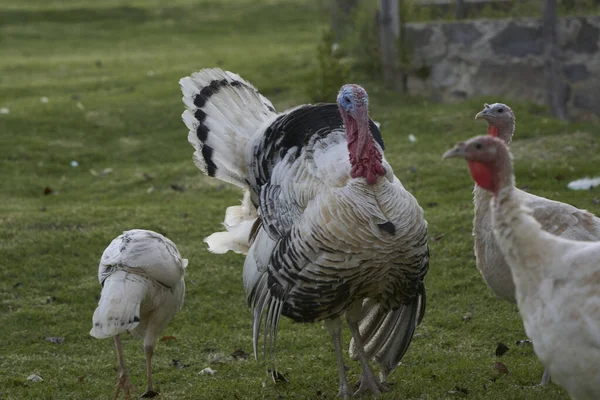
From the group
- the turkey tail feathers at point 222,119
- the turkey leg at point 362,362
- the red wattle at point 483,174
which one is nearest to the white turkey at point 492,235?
the turkey leg at point 362,362

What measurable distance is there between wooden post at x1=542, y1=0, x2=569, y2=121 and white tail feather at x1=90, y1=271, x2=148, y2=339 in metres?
7.97

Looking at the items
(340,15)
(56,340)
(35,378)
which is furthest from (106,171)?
(340,15)

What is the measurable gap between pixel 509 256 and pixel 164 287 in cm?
264

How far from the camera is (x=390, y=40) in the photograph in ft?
44.7

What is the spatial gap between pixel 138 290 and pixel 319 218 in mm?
1302

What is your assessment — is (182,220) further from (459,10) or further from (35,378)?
(459,10)

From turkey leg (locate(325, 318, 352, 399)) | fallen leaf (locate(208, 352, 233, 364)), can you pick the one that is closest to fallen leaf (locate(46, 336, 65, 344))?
fallen leaf (locate(208, 352, 233, 364))

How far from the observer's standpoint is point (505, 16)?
12547mm

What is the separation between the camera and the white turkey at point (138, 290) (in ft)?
18.3

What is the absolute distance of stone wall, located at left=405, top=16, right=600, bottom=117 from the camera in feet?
39.7

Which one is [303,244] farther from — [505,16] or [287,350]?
[505,16]

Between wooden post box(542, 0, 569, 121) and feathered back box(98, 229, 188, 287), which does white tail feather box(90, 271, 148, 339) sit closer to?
feathered back box(98, 229, 188, 287)

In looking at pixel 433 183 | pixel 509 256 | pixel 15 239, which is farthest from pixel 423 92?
pixel 509 256

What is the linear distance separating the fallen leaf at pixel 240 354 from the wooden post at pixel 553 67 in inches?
275
